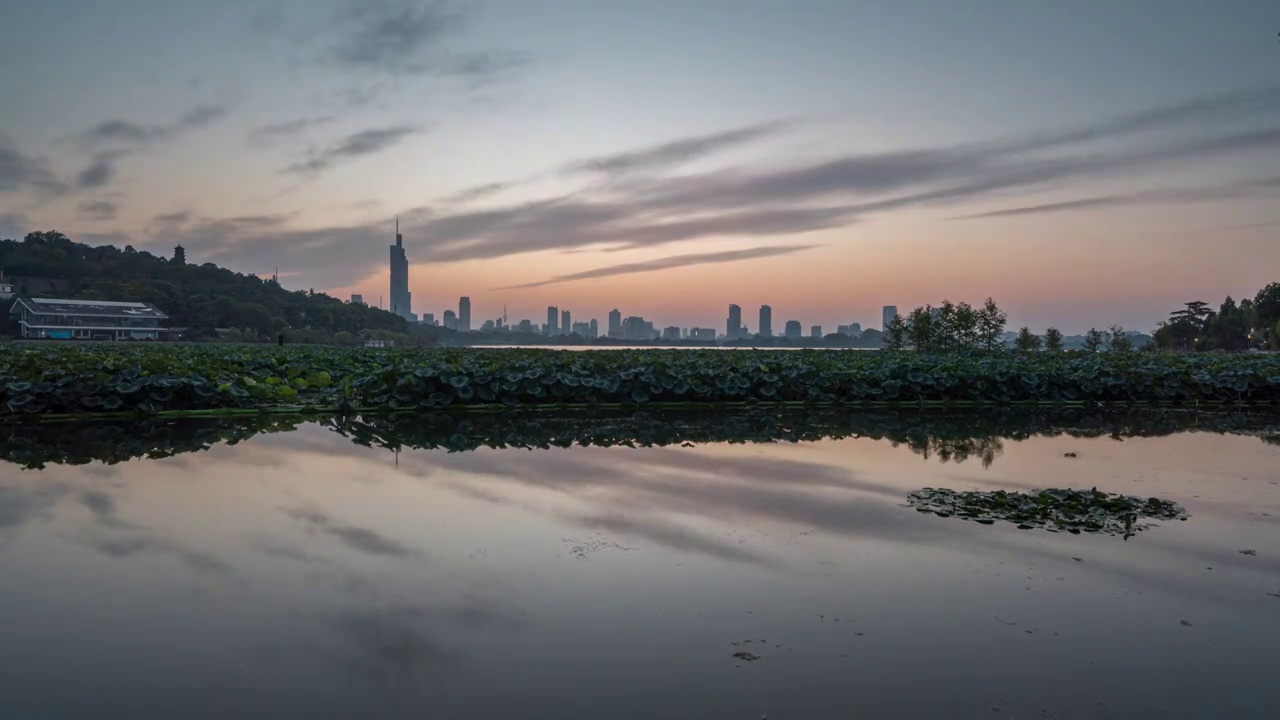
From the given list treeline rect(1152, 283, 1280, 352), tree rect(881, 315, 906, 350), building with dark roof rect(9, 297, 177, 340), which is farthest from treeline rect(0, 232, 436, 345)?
treeline rect(1152, 283, 1280, 352)

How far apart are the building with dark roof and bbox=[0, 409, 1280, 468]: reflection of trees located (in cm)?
6828

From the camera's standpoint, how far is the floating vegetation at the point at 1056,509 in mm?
5539

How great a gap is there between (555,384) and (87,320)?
243 feet

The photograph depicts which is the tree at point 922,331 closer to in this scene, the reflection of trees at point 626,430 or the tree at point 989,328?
the tree at point 989,328

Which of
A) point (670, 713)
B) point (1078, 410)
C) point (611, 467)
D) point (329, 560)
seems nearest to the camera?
point (670, 713)

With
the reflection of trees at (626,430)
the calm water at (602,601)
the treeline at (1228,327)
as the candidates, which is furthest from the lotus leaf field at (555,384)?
the treeline at (1228,327)

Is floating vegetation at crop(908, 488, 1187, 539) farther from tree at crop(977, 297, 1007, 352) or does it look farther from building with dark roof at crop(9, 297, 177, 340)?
building with dark roof at crop(9, 297, 177, 340)

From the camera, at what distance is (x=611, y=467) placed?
312 inches

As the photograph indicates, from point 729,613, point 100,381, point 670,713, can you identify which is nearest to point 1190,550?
point 729,613

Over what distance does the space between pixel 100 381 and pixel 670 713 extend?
38.6ft

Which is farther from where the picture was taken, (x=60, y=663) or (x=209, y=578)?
(x=209, y=578)

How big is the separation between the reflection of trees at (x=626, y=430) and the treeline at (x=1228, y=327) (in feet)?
198

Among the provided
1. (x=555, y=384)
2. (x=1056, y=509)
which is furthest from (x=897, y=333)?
(x=1056, y=509)

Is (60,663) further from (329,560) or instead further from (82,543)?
(82,543)
